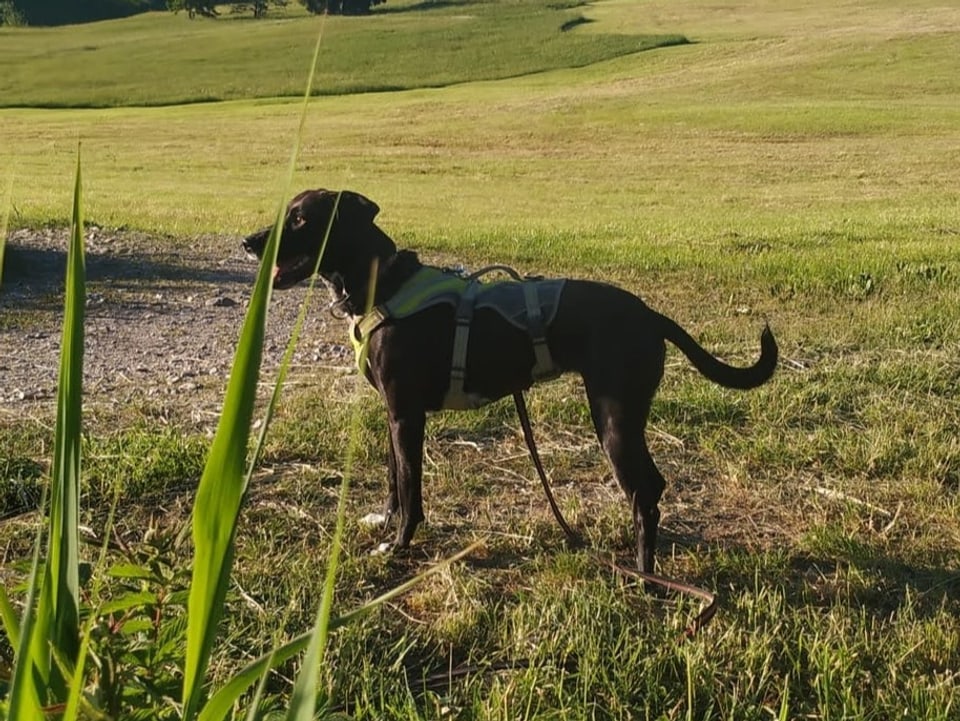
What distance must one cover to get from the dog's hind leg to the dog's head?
93 cm

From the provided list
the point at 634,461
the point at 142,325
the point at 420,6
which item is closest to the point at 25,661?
the point at 634,461

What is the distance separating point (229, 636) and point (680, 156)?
78.0ft

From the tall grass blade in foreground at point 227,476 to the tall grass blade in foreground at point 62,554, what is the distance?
5.8 inches

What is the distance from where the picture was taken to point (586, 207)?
16797 millimetres

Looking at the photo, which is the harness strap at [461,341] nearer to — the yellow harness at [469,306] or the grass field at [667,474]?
the yellow harness at [469,306]

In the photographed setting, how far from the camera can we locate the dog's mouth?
324 centimetres

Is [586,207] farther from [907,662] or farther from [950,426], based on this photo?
[907,662]

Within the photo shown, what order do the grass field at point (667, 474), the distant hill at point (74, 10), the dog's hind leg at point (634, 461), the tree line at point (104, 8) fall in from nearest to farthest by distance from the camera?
1. the grass field at point (667, 474)
2. the dog's hind leg at point (634, 461)
3. the tree line at point (104, 8)
4. the distant hill at point (74, 10)

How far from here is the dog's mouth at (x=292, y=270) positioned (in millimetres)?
3236

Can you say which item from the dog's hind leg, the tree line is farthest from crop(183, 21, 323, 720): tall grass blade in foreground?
the tree line

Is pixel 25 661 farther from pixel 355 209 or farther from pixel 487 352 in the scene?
pixel 355 209

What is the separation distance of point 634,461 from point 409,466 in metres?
0.73

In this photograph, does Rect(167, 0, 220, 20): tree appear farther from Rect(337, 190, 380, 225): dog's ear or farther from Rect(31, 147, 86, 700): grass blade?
Rect(31, 147, 86, 700): grass blade

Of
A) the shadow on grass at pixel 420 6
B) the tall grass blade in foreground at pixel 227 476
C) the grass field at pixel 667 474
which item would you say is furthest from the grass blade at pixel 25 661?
the shadow on grass at pixel 420 6
